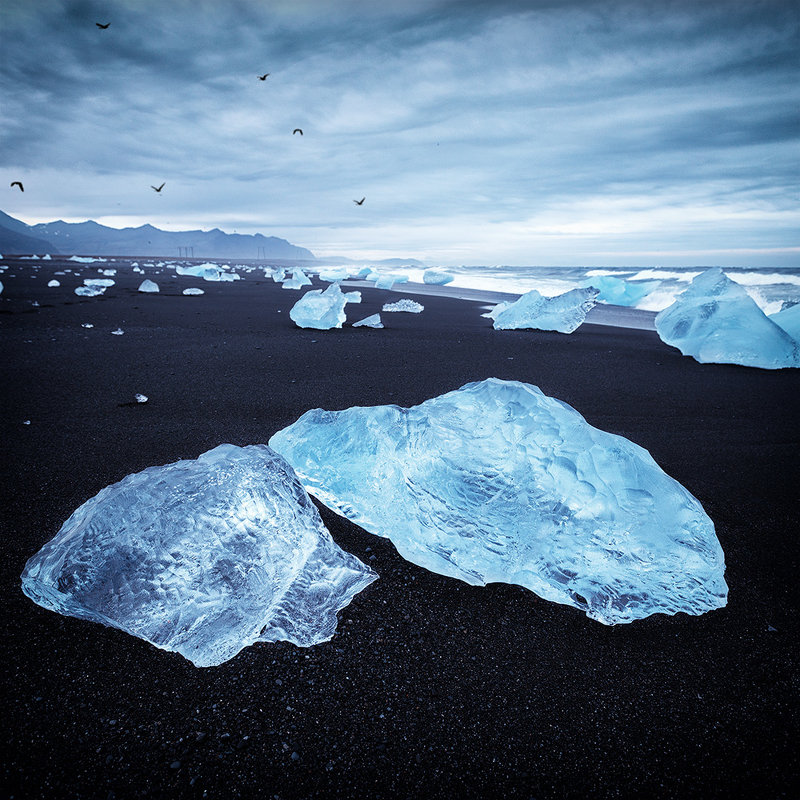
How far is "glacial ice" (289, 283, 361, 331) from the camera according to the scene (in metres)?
6.54

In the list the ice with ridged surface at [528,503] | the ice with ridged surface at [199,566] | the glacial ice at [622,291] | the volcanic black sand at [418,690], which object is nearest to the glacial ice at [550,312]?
the volcanic black sand at [418,690]

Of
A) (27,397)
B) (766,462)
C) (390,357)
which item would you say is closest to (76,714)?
(27,397)

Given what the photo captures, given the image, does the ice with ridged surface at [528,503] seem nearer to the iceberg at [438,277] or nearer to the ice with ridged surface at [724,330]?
the ice with ridged surface at [724,330]

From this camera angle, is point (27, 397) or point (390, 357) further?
point (390, 357)

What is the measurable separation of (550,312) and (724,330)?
2.45 m

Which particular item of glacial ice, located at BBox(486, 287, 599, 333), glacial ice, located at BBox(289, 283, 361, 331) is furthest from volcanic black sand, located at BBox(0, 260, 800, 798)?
glacial ice, located at BBox(486, 287, 599, 333)

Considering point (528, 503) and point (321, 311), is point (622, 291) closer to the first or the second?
point (321, 311)

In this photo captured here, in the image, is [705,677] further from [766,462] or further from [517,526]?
[766,462]

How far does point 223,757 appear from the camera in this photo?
944 mm

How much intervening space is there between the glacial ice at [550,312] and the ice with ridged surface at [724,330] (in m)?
1.13

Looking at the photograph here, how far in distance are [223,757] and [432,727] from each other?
0.47 metres

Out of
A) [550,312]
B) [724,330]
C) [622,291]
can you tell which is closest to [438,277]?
[622,291]

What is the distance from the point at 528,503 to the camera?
1.54 m

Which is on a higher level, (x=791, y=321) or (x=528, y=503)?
(x=791, y=321)
